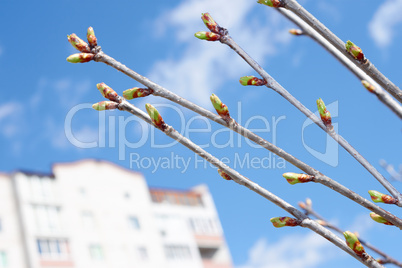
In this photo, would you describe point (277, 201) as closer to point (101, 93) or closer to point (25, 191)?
point (101, 93)

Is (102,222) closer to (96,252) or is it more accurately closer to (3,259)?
(96,252)

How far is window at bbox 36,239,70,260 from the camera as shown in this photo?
94.2ft

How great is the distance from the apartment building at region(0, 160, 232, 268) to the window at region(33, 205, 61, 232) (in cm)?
6

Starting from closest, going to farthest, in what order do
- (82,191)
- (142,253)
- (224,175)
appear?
1. (224,175)
2. (82,191)
3. (142,253)

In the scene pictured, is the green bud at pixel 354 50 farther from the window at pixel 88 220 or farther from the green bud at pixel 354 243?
the window at pixel 88 220

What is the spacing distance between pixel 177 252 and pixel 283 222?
114 feet

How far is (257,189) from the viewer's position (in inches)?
68.9

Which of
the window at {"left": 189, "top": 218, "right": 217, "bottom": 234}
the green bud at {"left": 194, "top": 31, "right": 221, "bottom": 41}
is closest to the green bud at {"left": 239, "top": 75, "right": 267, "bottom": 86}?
the green bud at {"left": 194, "top": 31, "right": 221, "bottom": 41}

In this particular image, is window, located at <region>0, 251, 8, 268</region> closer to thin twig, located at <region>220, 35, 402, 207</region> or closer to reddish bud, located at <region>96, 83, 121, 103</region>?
reddish bud, located at <region>96, 83, 121, 103</region>

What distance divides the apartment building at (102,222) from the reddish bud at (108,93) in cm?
2801

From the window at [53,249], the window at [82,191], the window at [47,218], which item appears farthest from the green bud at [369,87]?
the window at [82,191]

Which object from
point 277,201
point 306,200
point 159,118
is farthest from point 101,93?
point 306,200

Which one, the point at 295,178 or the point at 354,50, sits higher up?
the point at 354,50

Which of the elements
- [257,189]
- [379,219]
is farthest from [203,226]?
[257,189]
